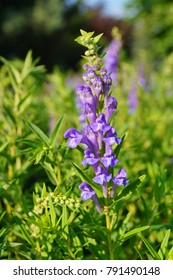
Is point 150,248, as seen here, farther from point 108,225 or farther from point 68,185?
point 68,185

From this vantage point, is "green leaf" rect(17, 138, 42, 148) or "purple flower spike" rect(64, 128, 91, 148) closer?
"purple flower spike" rect(64, 128, 91, 148)

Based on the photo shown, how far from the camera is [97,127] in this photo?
1.38 meters

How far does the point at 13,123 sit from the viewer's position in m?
2.26

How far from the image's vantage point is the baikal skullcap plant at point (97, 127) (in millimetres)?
1400

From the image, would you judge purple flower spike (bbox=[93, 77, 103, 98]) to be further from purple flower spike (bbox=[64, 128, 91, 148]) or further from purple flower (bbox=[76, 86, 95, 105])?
purple flower spike (bbox=[64, 128, 91, 148])

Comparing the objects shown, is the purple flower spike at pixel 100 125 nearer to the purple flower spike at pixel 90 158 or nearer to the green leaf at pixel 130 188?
the purple flower spike at pixel 90 158

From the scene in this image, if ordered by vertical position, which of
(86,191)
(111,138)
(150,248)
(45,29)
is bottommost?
(150,248)

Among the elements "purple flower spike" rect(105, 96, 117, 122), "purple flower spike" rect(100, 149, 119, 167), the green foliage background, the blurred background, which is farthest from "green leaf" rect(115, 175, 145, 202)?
the blurred background

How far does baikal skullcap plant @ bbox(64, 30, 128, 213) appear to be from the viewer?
140cm

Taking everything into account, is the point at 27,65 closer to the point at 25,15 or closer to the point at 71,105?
the point at 71,105

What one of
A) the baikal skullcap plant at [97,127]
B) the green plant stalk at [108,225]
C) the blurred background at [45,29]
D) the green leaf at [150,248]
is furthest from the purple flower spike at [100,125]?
the blurred background at [45,29]

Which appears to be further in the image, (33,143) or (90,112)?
(33,143)

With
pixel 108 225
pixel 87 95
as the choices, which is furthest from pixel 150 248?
pixel 87 95

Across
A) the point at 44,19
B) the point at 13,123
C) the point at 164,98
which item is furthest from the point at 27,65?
the point at 44,19
